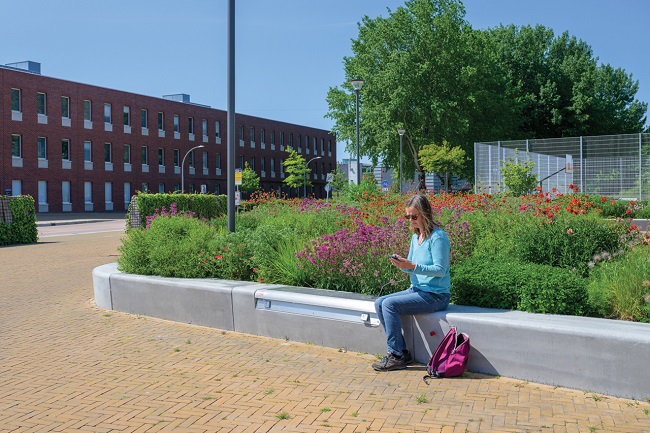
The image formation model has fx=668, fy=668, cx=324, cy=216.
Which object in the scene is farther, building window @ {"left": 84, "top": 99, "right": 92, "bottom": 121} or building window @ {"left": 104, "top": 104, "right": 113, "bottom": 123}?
building window @ {"left": 104, "top": 104, "right": 113, "bottom": 123}

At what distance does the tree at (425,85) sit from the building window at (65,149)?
62.9 feet

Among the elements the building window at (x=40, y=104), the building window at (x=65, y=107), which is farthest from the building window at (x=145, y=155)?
the building window at (x=40, y=104)

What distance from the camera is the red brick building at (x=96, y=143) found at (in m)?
43.8

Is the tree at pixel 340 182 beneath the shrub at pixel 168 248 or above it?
above

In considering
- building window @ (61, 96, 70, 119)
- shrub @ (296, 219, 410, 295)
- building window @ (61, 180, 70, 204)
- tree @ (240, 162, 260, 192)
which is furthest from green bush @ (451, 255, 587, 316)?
tree @ (240, 162, 260, 192)

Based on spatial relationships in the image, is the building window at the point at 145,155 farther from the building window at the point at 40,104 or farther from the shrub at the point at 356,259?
the shrub at the point at 356,259

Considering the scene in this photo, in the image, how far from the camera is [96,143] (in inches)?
1960

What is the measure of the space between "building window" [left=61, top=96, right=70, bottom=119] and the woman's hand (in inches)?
1812

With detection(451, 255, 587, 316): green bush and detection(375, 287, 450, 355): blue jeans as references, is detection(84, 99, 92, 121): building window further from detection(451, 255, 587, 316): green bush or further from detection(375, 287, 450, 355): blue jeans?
detection(375, 287, 450, 355): blue jeans

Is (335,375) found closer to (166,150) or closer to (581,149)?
(581,149)

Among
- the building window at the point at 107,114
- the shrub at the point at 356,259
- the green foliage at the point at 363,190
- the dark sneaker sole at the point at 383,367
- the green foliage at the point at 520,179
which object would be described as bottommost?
the dark sneaker sole at the point at 383,367

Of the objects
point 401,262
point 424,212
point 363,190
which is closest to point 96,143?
point 363,190

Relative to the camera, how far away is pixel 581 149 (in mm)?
29953

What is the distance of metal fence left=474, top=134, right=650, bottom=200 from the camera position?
1131 inches
